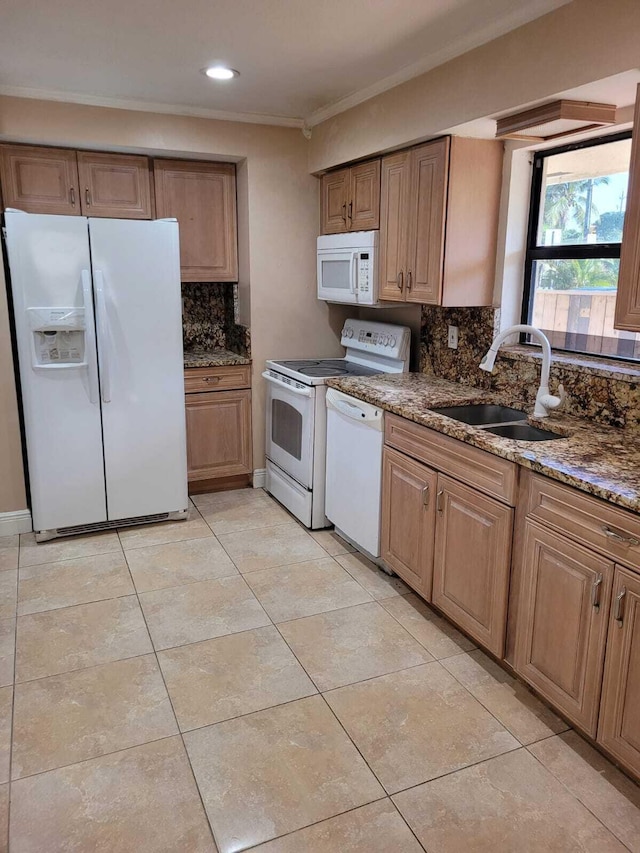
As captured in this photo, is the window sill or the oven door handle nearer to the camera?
the window sill

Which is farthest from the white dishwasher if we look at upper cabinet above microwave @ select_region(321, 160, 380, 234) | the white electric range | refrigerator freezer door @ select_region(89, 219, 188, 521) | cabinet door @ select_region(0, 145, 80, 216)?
cabinet door @ select_region(0, 145, 80, 216)

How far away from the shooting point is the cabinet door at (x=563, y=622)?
1894 millimetres

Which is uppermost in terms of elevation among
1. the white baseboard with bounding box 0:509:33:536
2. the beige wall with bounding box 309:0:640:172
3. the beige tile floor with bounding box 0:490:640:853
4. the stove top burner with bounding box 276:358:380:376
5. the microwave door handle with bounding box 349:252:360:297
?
the beige wall with bounding box 309:0:640:172

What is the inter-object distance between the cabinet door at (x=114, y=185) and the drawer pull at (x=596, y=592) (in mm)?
3344

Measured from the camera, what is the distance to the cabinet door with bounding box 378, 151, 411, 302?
3.28 m

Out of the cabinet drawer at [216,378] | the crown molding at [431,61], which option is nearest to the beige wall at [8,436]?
the cabinet drawer at [216,378]

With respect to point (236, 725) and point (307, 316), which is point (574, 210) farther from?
point (236, 725)

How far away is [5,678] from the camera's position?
238 cm

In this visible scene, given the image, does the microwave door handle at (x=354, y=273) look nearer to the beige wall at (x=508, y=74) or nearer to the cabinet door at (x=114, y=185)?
the beige wall at (x=508, y=74)

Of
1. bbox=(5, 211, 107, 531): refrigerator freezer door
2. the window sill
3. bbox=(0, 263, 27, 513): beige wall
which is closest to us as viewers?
the window sill

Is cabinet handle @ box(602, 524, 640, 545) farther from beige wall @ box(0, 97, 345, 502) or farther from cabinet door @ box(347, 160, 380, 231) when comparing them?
beige wall @ box(0, 97, 345, 502)

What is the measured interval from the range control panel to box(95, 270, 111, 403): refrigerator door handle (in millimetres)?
1588

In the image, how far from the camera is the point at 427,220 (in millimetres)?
3115

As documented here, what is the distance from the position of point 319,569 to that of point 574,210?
2.10m
